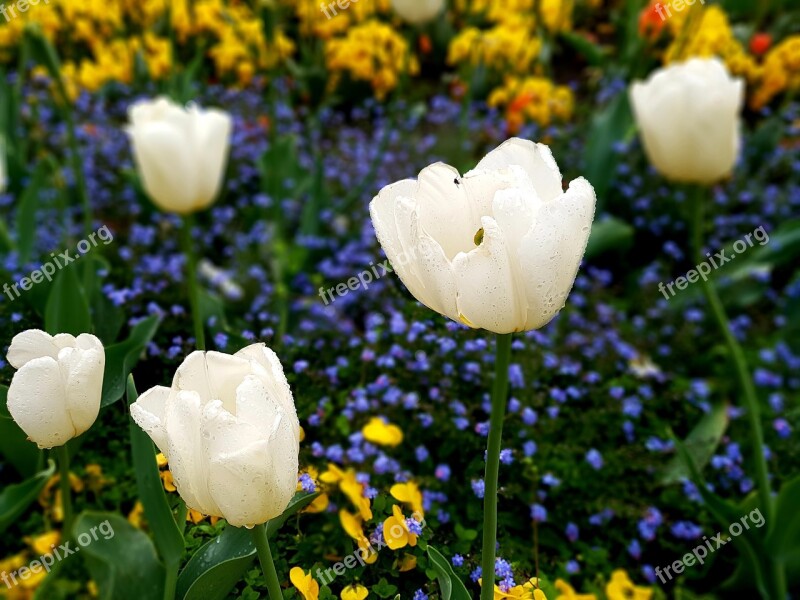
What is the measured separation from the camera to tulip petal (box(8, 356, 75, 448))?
0.92 metres

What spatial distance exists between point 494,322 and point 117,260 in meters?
2.18

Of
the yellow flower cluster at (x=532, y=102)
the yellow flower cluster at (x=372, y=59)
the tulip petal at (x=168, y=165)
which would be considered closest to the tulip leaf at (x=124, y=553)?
the tulip petal at (x=168, y=165)

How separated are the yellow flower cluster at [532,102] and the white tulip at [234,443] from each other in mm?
2977

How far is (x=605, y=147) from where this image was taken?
3123 millimetres

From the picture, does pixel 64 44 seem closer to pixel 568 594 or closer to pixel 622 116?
pixel 622 116

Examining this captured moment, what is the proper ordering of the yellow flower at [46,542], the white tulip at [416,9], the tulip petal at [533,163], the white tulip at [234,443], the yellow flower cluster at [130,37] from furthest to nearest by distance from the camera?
the yellow flower cluster at [130,37], the white tulip at [416,9], the yellow flower at [46,542], the tulip petal at [533,163], the white tulip at [234,443]

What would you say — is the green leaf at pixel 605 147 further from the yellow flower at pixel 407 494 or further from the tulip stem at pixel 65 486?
the tulip stem at pixel 65 486

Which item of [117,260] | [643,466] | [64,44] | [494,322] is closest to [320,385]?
[643,466]

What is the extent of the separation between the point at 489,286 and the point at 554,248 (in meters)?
0.07

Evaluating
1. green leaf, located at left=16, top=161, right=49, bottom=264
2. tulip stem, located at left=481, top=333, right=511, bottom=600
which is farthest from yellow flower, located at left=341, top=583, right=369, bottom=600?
green leaf, located at left=16, top=161, right=49, bottom=264

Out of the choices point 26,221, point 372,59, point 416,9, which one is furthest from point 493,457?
point 372,59

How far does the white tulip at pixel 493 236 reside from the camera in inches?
30.7

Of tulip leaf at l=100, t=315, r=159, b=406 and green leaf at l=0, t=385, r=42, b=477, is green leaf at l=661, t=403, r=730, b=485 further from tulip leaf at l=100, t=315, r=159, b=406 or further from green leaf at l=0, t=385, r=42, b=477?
green leaf at l=0, t=385, r=42, b=477

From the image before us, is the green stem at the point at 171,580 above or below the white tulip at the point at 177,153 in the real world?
below
